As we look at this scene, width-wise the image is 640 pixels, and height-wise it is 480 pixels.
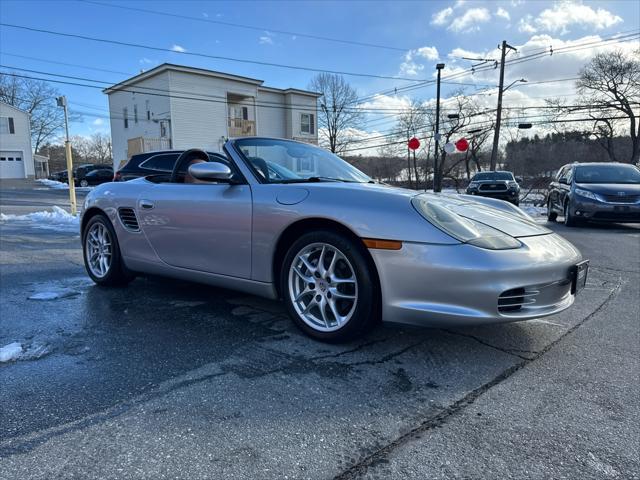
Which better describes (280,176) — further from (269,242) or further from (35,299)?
(35,299)

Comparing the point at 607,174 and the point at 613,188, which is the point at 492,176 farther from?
the point at 613,188


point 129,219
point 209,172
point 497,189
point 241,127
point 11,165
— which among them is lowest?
point 497,189

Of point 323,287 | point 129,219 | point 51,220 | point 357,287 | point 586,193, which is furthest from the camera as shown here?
point 51,220

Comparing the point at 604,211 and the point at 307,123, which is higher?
the point at 307,123

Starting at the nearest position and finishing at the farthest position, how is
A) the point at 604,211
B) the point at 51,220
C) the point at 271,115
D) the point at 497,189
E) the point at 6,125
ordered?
1. the point at 604,211
2. the point at 51,220
3. the point at 497,189
4. the point at 271,115
5. the point at 6,125

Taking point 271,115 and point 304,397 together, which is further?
point 271,115

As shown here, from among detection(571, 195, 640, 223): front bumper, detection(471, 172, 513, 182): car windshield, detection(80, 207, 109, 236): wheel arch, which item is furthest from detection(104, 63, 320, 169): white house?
detection(80, 207, 109, 236): wheel arch

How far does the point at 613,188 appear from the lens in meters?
9.52

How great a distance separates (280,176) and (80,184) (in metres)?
34.7

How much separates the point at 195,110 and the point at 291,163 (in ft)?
Result: 84.3

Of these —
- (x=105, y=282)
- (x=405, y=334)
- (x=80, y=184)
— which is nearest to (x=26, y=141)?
(x=80, y=184)

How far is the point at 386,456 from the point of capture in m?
1.78

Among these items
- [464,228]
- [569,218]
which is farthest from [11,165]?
[464,228]

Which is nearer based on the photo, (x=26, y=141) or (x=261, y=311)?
(x=261, y=311)
